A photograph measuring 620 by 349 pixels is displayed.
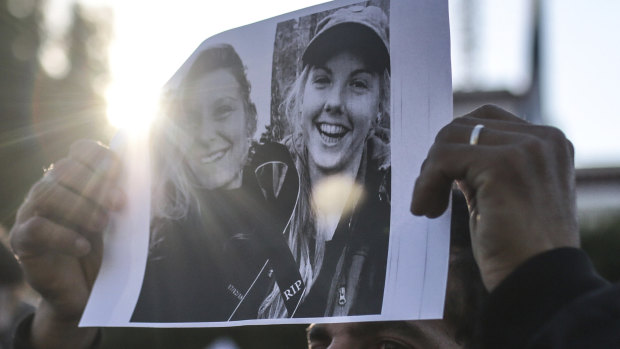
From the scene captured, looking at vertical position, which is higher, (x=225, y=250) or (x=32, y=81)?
(x=32, y=81)

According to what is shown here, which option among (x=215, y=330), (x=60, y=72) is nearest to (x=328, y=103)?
(x=215, y=330)

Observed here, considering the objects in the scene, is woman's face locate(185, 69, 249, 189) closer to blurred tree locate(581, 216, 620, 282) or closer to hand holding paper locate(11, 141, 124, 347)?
hand holding paper locate(11, 141, 124, 347)

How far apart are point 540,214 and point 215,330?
4777 millimetres

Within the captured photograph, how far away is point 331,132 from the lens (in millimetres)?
1186

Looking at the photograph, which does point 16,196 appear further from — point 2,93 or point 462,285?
point 462,285

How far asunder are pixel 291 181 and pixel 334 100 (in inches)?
7.3

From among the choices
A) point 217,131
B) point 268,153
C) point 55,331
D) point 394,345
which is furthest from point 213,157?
point 55,331

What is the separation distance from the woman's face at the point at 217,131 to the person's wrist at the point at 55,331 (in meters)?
0.64

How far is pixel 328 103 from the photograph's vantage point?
1187mm

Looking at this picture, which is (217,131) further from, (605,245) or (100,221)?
(605,245)

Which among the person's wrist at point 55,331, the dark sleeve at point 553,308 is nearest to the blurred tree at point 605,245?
the person's wrist at point 55,331

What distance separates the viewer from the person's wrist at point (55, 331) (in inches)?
67.6

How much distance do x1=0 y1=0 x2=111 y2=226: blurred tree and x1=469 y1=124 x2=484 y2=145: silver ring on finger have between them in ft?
36.2

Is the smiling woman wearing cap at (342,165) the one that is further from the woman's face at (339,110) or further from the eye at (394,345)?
the eye at (394,345)
